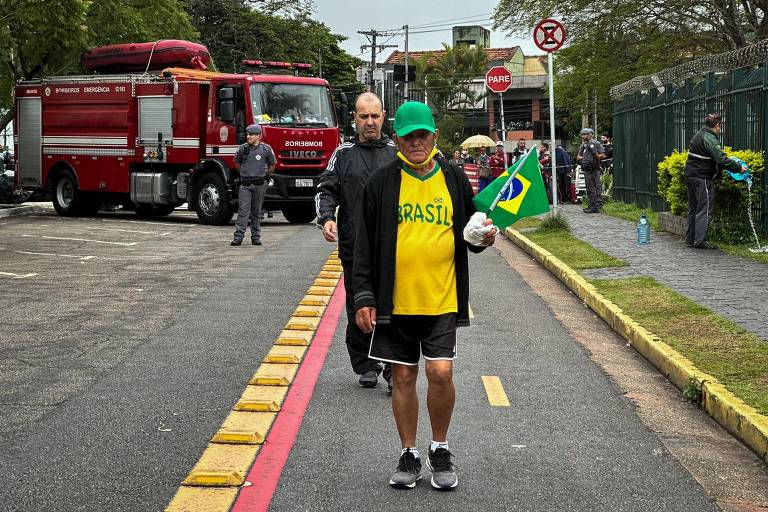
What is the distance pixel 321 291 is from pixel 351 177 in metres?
5.51

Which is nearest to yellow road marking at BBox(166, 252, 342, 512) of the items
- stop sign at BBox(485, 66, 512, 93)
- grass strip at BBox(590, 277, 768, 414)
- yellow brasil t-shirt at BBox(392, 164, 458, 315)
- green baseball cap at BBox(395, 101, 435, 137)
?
yellow brasil t-shirt at BBox(392, 164, 458, 315)

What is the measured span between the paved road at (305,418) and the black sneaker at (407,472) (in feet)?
0.23

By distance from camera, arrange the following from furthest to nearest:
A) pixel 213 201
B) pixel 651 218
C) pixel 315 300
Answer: pixel 213 201 < pixel 651 218 < pixel 315 300

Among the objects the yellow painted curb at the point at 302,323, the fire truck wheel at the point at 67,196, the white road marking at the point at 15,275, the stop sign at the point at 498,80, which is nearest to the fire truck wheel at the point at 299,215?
the fire truck wheel at the point at 67,196

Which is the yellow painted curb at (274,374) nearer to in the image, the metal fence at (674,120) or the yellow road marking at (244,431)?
the yellow road marking at (244,431)

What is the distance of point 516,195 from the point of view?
17.9 feet

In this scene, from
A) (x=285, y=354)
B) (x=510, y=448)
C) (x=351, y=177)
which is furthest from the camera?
(x=285, y=354)

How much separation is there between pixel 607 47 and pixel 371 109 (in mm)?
26457

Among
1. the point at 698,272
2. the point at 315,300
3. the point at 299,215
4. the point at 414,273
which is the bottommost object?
the point at 315,300

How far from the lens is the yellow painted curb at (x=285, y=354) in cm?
841

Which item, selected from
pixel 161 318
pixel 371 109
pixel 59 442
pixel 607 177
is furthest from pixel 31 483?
pixel 607 177

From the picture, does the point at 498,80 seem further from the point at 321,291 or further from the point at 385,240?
the point at 385,240

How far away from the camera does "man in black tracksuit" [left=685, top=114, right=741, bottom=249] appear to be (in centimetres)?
1537

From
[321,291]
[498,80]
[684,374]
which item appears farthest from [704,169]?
[498,80]
